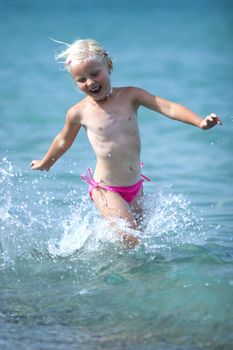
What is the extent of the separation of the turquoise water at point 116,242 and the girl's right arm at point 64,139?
491 mm

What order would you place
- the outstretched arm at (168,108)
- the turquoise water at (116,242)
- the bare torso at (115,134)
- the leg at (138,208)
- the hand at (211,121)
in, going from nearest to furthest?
1. the turquoise water at (116,242)
2. the hand at (211,121)
3. the outstretched arm at (168,108)
4. the bare torso at (115,134)
5. the leg at (138,208)

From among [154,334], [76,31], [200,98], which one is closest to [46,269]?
[154,334]

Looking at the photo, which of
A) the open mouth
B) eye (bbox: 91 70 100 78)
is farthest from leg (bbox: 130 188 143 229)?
eye (bbox: 91 70 100 78)

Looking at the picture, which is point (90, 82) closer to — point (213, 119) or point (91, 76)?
point (91, 76)

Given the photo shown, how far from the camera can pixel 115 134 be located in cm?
513

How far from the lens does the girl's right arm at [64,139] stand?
522 cm

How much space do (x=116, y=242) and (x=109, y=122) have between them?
2.33ft

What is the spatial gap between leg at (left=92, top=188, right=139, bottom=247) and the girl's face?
61 cm

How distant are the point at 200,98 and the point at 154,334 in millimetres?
9007

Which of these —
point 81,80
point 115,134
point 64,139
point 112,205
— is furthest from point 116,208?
point 81,80

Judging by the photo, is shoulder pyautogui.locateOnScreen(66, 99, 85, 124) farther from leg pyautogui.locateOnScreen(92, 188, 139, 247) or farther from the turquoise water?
the turquoise water

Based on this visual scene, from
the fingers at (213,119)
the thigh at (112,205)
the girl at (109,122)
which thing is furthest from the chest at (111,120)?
the fingers at (213,119)

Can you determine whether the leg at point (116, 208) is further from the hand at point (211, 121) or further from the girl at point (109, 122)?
the hand at point (211, 121)

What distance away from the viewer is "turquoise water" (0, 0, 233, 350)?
4.20 meters
